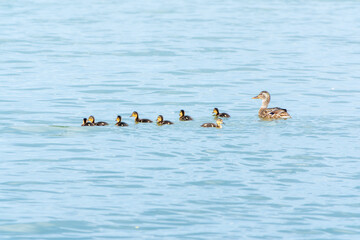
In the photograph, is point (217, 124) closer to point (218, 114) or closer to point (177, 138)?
point (218, 114)

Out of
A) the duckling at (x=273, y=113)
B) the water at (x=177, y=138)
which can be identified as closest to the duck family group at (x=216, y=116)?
the duckling at (x=273, y=113)

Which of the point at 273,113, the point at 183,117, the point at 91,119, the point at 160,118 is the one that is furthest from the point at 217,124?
the point at 91,119

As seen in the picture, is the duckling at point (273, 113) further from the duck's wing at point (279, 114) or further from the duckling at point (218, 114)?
the duckling at point (218, 114)

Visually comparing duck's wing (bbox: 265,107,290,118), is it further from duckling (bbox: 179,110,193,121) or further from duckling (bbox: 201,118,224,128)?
duckling (bbox: 179,110,193,121)

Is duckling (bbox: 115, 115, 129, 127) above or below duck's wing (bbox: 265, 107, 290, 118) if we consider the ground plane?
below

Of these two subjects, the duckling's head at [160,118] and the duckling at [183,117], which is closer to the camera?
the duckling's head at [160,118]

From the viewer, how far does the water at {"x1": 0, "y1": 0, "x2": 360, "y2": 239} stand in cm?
1255

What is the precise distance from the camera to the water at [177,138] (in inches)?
494

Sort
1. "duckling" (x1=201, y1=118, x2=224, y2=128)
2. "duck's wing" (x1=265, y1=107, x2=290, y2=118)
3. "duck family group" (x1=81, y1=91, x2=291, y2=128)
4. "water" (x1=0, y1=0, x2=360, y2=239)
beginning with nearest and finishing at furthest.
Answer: "water" (x1=0, y1=0, x2=360, y2=239) < "duckling" (x1=201, y1=118, x2=224, y2=128) < "duck family group" (x1=81, y1=91, x2=291, y2=128) < "duck's wing" (x1=265, y1=107, x2=290, y2=118)

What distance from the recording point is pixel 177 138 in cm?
1762

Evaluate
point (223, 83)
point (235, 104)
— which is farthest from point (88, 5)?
point (235, 104)

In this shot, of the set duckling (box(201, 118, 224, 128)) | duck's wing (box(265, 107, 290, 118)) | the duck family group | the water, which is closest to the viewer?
the water

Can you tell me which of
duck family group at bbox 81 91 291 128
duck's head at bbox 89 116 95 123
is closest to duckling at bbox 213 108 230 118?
duck family group at bbox 81 91 291 128

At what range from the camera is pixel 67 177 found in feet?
48.1
